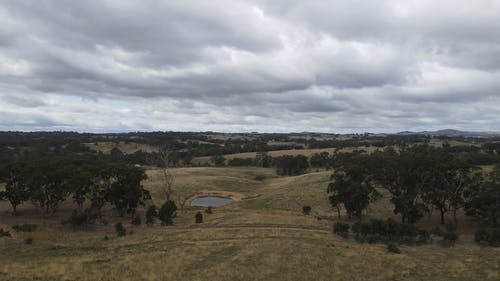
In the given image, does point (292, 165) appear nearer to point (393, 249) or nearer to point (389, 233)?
point (389, 233)

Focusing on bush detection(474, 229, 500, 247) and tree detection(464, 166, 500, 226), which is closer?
bush detection(474, 229, 500, 247)

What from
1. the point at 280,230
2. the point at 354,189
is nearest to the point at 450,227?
the point at 354,189

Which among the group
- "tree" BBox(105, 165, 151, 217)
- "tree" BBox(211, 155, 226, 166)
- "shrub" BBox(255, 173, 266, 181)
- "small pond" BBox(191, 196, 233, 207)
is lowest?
"small pond" BBox(191, 196, 233, 207)

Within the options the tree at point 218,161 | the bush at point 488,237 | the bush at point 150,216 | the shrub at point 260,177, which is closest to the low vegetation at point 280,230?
the bush at point 488,237

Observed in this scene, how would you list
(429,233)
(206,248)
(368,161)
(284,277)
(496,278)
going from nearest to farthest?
(496,278), (284,277), (206,248), (429,233), (368,161)

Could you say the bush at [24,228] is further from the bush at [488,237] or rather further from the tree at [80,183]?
the bush at [488,237]

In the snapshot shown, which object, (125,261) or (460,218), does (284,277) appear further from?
(460,218)

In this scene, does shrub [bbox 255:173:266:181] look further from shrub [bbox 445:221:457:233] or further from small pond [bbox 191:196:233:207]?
shrub [bbox 445:221:457:233]

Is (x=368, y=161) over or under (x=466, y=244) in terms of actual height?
over

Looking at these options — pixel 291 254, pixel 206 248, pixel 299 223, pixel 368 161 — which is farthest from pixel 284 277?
pixel 368 161

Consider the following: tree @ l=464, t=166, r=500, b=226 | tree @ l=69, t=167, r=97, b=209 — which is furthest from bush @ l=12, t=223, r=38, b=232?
tree @ l=464, t=166, r=500, b=226
